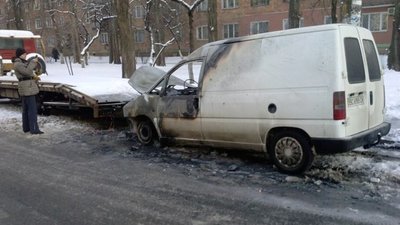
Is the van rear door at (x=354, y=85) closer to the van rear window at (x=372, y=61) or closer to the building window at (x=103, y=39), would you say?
the van rear window at (x=372, y=61)

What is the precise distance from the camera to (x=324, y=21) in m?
36.9

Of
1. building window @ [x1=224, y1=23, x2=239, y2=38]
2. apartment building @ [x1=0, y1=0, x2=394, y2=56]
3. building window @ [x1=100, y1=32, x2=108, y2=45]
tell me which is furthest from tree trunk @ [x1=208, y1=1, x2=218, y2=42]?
building window @ [x1=100, y1=32, x2=108, y2=45]

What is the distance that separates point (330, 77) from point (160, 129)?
338cm

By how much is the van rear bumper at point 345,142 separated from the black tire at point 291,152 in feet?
0.52

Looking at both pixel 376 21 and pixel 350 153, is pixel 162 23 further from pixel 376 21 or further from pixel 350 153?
pixel 350 153

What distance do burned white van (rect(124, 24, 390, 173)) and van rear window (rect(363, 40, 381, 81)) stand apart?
0.01 metres

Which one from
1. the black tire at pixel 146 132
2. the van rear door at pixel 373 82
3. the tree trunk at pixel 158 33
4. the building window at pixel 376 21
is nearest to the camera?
the van rear door at pixel 373 82

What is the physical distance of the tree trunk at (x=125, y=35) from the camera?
47.8 feet

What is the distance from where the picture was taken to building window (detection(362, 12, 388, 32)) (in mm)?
33753

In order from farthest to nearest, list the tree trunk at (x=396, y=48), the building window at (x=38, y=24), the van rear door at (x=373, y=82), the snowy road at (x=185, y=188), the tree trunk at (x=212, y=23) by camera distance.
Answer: the building window at (x=38, y=24), the tree trunk at (x=396, y=48), the tree trunk at (x=212, y=23), the van rear door at (x=373, y=82), the snowy road at (x=185, y=188)

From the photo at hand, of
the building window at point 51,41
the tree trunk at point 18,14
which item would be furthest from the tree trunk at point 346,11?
the building window at point 51,41

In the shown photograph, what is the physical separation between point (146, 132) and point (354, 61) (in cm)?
411

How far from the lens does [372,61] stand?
20.3 feet

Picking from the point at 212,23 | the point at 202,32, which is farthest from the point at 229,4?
the point at 212,23
